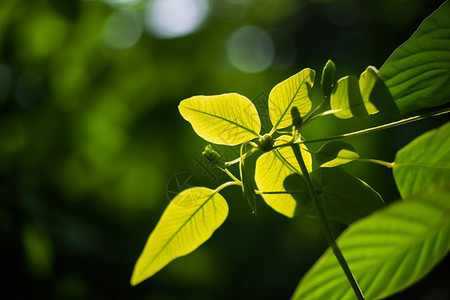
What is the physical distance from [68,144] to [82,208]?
28 centimetres

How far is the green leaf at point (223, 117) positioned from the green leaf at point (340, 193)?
0.18ft

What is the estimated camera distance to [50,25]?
6.36 ft

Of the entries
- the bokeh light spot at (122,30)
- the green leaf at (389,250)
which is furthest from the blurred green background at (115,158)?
the green leaf at (389,250)

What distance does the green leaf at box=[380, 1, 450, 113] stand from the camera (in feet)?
1.15

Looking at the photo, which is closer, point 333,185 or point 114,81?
Answer: point 333,185

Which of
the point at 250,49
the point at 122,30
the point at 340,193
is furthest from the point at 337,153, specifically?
the point at 250,49

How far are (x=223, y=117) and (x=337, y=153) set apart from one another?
3.7 inches

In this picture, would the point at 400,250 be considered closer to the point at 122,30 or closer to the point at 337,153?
the point at 337,153

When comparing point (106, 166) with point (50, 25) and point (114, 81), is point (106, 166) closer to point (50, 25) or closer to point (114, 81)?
point (114, 81)

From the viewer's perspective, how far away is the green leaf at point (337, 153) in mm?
334

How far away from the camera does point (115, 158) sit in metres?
1.91

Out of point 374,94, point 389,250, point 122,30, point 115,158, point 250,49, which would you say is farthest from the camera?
point 250,49

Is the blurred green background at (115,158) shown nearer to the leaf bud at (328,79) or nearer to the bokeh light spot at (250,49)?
the bokeh light spot at (250,49)

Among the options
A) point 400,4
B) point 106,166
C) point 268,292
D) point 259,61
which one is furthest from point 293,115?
point 400,4
